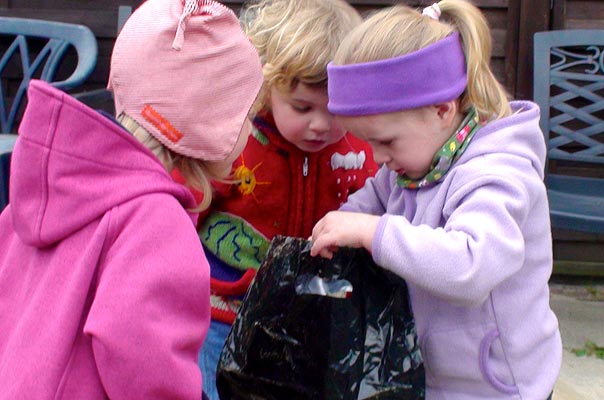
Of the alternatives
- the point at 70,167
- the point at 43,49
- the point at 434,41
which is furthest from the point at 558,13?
the point at 70,167

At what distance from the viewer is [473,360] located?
6.62 feet

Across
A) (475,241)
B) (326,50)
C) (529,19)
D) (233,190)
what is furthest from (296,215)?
(529,19)

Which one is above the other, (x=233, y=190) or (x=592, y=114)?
(x=233, y=190)

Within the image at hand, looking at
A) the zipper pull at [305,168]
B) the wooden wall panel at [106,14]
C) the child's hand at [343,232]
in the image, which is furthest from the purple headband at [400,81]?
the wooden wall panel at [106,14]

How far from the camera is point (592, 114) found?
460 cm

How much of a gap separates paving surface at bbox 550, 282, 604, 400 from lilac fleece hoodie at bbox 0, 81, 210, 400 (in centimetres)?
225

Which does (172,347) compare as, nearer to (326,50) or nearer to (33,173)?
(33,173)

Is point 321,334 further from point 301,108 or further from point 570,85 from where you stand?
point 570,85

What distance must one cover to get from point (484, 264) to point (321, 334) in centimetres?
44

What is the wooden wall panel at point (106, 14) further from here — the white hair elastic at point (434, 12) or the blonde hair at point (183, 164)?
the blonde hair at point (183, 164)

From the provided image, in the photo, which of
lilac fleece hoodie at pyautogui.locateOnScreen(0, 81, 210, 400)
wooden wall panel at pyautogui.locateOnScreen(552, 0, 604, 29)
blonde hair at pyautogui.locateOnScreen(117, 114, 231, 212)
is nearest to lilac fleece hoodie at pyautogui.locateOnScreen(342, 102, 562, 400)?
blonde hair at pyautogui.locateOnScreen(117, 114, 231, 212)

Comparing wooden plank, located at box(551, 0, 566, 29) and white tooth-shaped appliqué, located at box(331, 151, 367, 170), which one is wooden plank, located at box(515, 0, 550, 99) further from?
white tooth-shaped appliqué, located at box(331, 151, 367, 170)

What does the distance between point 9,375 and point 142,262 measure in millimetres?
317

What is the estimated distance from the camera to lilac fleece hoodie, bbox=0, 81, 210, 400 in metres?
1.61
